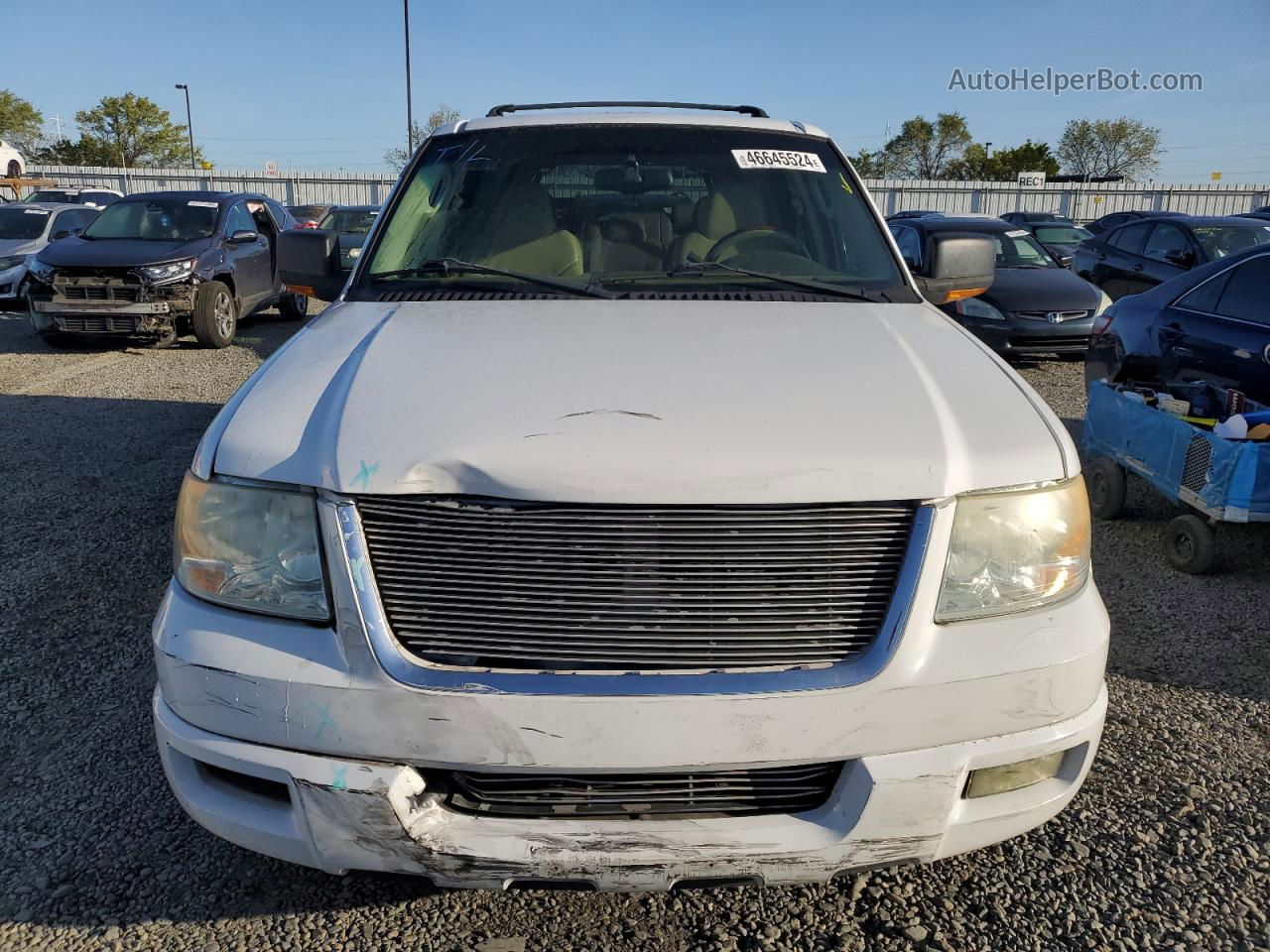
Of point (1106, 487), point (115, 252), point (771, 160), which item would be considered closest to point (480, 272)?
point (771, 160)

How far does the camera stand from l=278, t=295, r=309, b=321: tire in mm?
12539

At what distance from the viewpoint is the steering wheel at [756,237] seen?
3.10m

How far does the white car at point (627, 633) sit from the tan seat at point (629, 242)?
1109mm

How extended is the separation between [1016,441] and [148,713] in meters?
2.77

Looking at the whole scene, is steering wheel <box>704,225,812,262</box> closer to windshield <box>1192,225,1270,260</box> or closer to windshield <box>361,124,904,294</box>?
windshield <box>361,124,904,294</box>

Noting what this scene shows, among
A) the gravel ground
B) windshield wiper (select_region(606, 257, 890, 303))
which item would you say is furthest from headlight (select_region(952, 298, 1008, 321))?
windshield wiper (select_region(606, 257, 890, 303))

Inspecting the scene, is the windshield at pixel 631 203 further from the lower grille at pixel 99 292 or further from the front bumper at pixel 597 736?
the lower grille at pixel 99 292

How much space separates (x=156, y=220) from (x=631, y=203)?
9.63 metres

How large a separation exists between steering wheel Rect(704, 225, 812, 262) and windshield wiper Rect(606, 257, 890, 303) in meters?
0.19

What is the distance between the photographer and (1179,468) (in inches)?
173

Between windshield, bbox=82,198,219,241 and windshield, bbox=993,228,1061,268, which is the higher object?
windshield, bbox=82,198,219,241

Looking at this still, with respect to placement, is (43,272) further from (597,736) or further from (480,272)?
(597,736)

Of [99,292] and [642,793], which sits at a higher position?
[99,292]

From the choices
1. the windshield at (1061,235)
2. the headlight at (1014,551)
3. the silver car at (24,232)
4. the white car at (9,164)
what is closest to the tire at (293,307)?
the silver car at (24,232)
